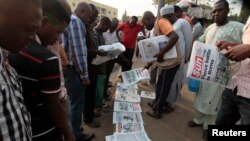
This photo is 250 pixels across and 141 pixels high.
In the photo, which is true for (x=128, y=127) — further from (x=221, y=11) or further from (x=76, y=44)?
(x=221, y=11)

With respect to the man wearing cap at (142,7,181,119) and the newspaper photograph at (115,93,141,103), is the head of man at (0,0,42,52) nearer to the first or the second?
the man wearing cap at (142,7,181,119)

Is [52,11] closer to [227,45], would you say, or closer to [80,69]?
[80,69]

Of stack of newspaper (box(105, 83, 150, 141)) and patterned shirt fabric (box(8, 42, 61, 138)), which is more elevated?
patterned shirt fabric (box(8, 42, 61, 138))

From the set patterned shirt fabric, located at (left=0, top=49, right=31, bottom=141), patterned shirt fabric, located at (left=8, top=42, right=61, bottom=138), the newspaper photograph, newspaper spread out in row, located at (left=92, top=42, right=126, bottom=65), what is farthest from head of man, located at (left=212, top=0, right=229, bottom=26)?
patterned shirt fabric, located at (left=0, top=49, right=31, bottom=141)

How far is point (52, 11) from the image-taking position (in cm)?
140

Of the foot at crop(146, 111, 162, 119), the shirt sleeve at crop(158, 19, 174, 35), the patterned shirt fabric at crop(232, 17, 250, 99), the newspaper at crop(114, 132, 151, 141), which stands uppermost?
the shirt sleeve at crop(158, 19, 174, 35)

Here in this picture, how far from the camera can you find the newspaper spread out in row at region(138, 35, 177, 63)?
11.2 feet

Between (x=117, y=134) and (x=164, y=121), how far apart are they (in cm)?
106

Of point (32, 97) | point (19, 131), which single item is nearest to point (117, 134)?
point (32, 97)

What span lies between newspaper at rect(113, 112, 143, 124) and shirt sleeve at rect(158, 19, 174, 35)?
117 centimetres

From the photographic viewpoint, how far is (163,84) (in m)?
3.59

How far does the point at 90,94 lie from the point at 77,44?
3.33 ft

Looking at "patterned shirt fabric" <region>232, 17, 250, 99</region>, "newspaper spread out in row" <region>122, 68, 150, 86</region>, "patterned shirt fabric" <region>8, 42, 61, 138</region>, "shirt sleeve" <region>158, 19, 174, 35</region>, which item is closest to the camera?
"patterned shirt fabric" <region>8, 42, 61, 138</region>

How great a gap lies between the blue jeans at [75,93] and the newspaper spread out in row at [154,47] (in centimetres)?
115
